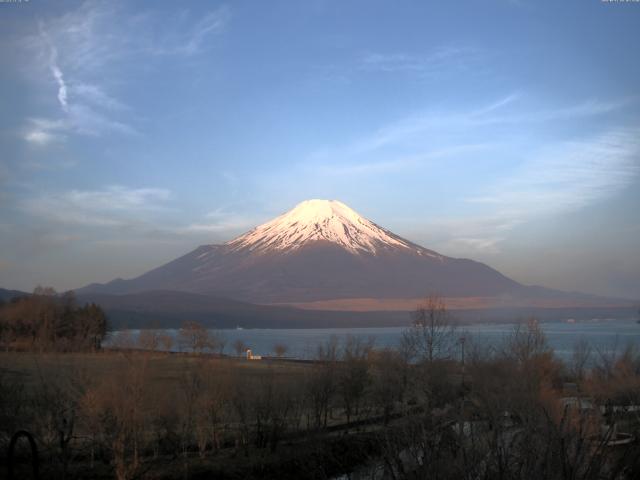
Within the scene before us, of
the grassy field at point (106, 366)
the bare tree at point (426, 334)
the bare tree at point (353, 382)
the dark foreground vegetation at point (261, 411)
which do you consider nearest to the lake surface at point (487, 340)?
the bare tree at point (426, 334)

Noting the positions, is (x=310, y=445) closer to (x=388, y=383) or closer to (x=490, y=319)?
(x=388, y=383)

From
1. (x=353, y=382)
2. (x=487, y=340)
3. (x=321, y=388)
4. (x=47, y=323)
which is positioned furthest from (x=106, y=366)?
(x=487, y=340)

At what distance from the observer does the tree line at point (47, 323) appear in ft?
207

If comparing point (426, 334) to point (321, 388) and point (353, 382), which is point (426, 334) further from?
point (321, 388)

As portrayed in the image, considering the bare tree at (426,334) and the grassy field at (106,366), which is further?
the bare tree at (426,334)

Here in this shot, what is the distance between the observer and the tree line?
6322 centimetres

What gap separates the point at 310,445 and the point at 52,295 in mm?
62432

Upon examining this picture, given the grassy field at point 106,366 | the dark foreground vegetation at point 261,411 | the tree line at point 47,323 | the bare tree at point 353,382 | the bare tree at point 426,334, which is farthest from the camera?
the tree line at point 47,323

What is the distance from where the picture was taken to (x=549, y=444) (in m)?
5.61

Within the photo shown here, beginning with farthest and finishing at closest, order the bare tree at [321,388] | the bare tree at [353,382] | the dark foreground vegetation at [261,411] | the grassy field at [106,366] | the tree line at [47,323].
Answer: the tree line at [47,323] → the grassy field at [106,366] → the bare tree at [353,382] → the bare tree at [321,388] → the dark foreground vegetation at [261,411]

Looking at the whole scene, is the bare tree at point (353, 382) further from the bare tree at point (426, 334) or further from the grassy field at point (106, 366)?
the bare tree at point (426, 334)

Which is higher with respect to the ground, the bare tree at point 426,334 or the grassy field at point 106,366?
the bare tree at point 426,334

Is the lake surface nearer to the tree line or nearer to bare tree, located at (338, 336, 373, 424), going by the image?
bare tree, located at (338, 336, 373, 424)

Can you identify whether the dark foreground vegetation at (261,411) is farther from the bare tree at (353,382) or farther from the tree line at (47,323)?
the tree line at (47,323)
